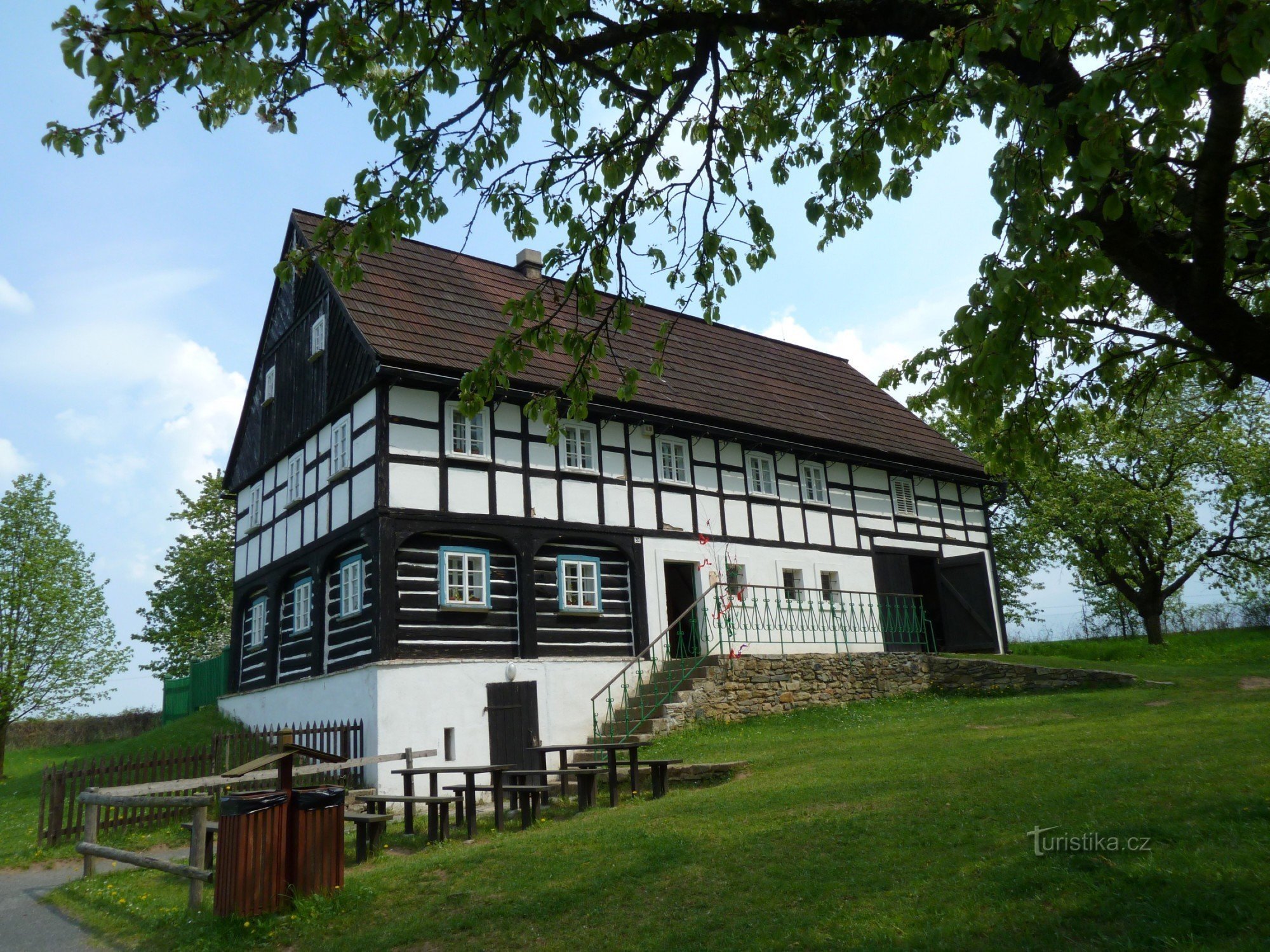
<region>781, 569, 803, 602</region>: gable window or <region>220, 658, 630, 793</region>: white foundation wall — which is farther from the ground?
<region>781, 569, 803, 602</region>: gable window

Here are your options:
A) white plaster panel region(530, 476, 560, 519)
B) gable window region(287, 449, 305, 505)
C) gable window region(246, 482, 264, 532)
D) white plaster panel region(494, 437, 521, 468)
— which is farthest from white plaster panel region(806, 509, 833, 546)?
gable window region(246, 482, 264, 532)

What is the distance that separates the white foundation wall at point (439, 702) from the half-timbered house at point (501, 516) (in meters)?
0.04

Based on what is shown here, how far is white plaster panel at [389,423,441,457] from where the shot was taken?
16.6m

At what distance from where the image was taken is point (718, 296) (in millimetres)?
8414

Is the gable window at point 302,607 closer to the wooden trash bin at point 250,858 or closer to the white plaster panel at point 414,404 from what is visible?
the white plaster panel at point 414,404

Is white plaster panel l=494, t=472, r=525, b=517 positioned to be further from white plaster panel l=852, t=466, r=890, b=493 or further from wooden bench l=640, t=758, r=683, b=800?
white plaster panel l=852, t=466, r=890, b=493

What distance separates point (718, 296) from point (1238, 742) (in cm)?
702

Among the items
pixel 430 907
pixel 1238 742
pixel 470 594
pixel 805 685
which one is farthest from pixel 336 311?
pixel 1238 742

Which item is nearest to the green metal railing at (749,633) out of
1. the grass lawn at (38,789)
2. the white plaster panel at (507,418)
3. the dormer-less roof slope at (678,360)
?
the dormer-less roof slope at (678,360)

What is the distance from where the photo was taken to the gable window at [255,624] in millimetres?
21234

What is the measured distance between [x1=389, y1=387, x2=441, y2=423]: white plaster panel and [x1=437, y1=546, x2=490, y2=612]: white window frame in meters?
2.35

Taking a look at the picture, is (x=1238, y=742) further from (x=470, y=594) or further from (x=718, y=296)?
(x=470, y=594)

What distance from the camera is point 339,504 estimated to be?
58.5ft

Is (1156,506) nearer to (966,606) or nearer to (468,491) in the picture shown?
(966,606)
